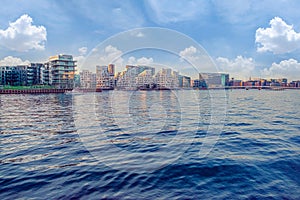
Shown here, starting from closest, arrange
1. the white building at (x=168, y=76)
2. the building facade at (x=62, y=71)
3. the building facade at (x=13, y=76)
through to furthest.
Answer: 1. the white building at (x=168, y=76)
2. the building facade at (x=62, y=71)
3. the building facade at (x=13, y=76)

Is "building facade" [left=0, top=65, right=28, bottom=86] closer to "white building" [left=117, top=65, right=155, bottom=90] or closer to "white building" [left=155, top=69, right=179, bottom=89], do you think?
"white building" [left=117, top=65, right=155, bottom=90]

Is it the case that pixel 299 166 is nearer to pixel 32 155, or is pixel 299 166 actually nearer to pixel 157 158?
pixel 157 158

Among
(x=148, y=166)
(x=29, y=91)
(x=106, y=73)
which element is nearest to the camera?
(x=148, y=166)

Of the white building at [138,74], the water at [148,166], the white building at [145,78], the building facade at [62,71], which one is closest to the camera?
the water at [148,166]

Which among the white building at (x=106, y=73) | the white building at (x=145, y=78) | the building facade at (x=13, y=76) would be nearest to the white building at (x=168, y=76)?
the white building at (x=145, y=78)

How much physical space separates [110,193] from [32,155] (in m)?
5.66

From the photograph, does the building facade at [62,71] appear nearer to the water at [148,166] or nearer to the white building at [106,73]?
the white building at [106,73]

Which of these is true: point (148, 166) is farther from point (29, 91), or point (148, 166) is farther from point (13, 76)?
point (13, 76)

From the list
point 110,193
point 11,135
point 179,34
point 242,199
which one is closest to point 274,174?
point 242,199

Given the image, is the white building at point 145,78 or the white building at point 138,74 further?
the white building at point 145,78

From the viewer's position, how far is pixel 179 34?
39.7ft

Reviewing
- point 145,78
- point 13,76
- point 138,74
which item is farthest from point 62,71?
point 138,74

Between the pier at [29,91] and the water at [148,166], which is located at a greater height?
the pier at [29,91]

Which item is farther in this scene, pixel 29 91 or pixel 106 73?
pixel 29 91
